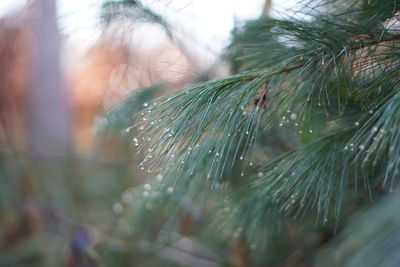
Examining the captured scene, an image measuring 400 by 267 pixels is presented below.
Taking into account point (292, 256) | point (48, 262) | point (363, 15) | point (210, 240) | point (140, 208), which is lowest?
point (48, 262)

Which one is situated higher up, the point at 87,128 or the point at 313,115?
the point at 313,115

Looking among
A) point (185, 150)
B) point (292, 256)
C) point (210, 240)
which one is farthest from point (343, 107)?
point (210, 240)

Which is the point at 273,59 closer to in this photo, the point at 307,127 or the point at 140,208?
the point at 307,127

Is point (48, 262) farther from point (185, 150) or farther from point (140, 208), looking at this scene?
point (185, 150)

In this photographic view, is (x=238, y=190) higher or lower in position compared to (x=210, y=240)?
higher

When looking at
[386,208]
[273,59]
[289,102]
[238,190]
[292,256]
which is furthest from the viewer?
[292,256]

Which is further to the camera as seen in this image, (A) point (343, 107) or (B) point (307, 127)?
(B) point (307, 127)

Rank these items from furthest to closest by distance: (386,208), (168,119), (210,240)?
(210,240) → (168,119) → (386,208)

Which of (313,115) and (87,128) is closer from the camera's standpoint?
(313,115)
